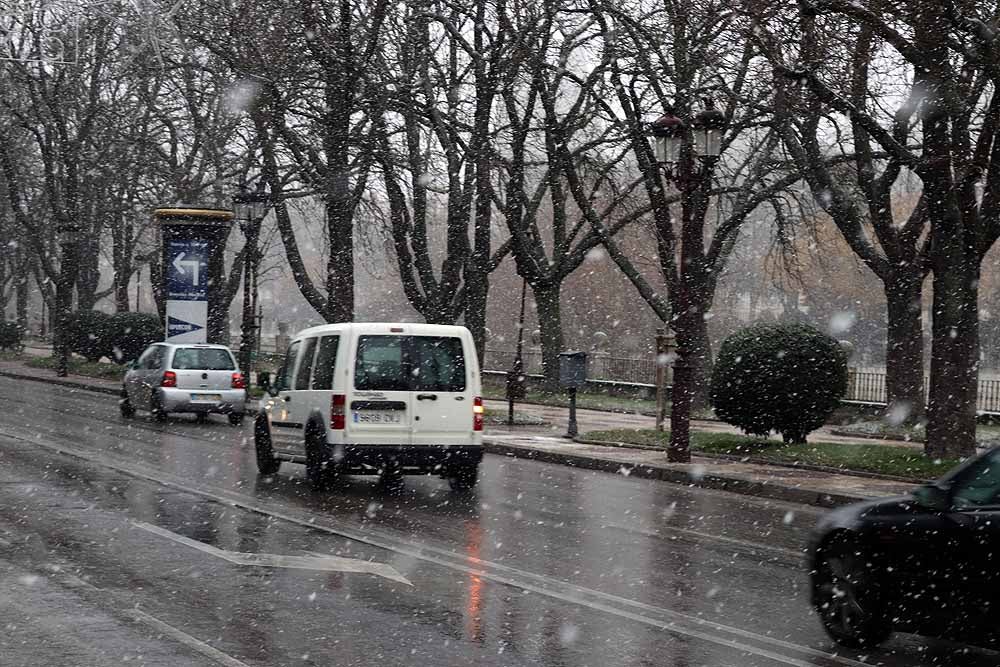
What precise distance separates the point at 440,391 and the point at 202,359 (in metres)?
13.9

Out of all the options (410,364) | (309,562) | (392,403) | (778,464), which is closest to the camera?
(309,562)

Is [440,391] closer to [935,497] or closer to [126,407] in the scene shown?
[935,497]

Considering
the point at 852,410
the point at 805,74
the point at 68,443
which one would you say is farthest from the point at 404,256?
the point at 805,74

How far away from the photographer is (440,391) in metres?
15.8

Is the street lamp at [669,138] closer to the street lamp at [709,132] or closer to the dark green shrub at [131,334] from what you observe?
the street lamp at [709,132]

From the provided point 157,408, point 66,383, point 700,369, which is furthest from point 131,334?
point 700,369

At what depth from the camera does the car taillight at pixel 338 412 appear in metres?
15.5

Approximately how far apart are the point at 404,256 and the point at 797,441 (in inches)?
631

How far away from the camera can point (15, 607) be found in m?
8.55

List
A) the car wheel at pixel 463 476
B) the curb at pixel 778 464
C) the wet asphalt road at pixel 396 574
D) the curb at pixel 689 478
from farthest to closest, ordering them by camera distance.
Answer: the curb at pixel 778 464 < the curb at pixel 689 478 < the car wheel at pixel 463 476 < the wet asphalt road at pixel 396 574

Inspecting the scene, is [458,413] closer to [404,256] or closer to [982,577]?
[982,577]

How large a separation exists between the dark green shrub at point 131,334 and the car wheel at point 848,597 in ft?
130

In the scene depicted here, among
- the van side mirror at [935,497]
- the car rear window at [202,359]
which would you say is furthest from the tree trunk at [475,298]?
the van side mirror at [935,497]

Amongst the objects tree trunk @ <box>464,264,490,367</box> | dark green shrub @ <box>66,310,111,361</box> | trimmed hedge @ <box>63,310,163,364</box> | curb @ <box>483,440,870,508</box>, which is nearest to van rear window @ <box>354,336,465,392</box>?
curb @ <box>483,440,870,508</box>
